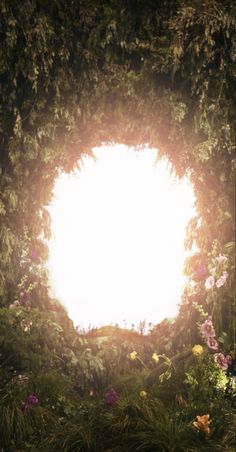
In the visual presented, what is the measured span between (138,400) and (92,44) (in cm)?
319

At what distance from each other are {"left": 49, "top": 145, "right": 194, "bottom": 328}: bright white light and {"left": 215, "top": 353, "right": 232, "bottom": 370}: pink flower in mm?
888

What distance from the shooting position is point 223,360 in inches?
162

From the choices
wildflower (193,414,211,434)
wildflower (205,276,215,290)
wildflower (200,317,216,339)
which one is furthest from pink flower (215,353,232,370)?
wildflower (193,414,211,434)

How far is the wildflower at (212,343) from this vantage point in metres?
4.23

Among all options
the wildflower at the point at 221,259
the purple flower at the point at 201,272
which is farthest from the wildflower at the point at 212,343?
the wildflower at the point at 221,259

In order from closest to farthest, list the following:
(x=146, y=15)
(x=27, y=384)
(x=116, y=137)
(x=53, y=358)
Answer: (x=27, y=384) → (x=146, y=15) → (x=53, y=358) → (x=116, y=137)

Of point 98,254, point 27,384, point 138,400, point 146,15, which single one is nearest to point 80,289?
point 98,254

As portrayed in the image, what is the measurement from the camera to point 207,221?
458 cm

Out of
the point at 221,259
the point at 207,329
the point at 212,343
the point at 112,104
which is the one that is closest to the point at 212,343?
the point at 212,343

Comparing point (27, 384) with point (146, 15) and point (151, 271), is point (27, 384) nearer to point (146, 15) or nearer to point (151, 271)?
point (151, 271)

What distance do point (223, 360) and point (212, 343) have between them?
7.7 inches

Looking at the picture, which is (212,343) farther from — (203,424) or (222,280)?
(203,424)

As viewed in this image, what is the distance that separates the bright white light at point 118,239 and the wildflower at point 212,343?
0.72 metres

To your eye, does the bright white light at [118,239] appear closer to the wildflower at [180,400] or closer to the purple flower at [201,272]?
the purple flower at [201,272]
